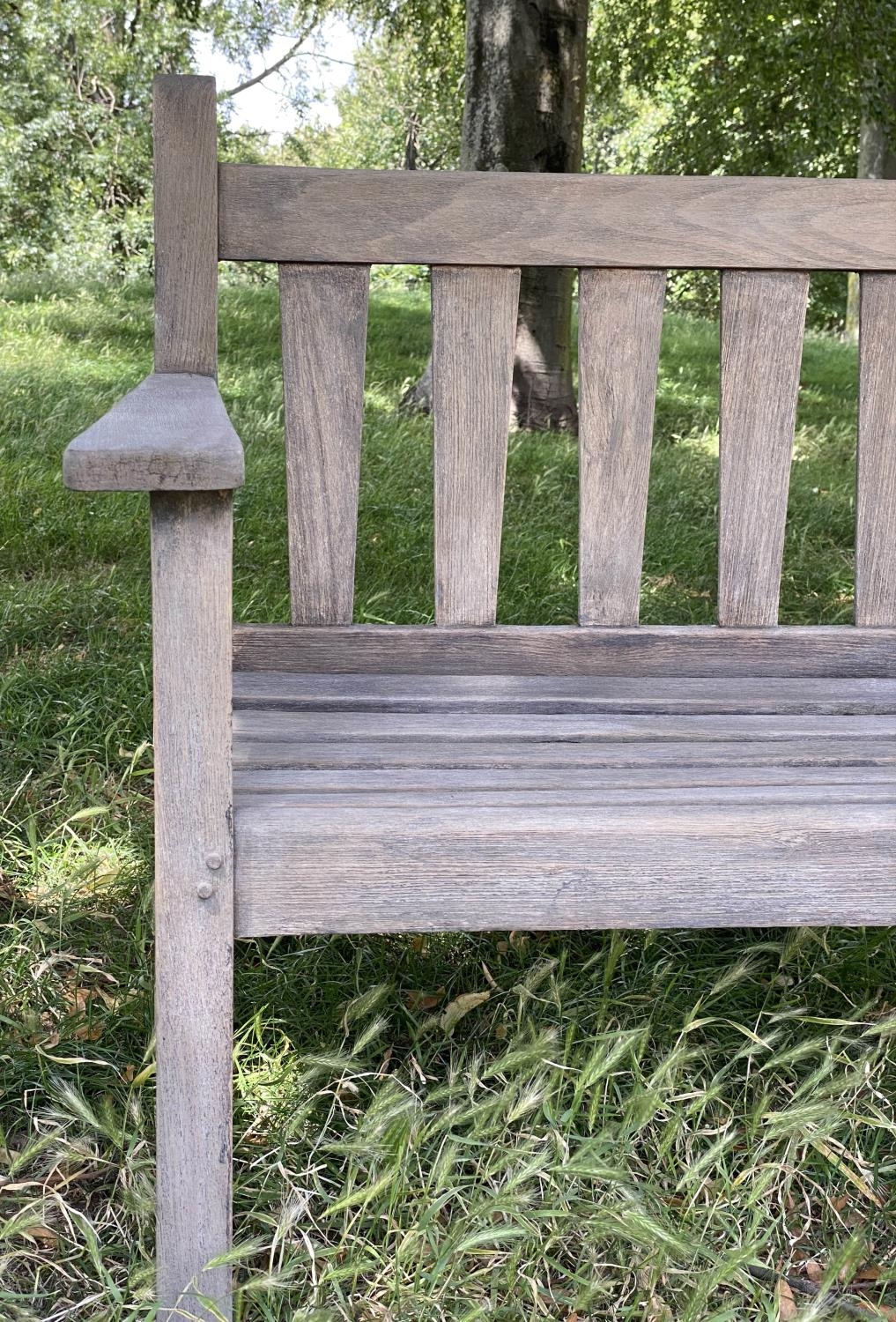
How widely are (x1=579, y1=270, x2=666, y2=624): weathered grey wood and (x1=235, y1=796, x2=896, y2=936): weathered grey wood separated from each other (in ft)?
2.15

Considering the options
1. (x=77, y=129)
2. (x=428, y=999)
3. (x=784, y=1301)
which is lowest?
(x=784, y=1301)

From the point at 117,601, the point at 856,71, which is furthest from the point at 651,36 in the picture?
the point at 117,601

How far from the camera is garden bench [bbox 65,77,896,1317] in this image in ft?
3.71

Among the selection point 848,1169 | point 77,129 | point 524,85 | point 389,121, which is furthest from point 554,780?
point 389,121

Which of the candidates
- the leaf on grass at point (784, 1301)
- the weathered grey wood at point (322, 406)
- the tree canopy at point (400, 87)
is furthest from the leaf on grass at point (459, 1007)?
the tree canopy at point (400, 87)

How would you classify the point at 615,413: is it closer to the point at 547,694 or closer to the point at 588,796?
the point at 547,694

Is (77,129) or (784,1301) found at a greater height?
(77,129)

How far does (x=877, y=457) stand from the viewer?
1.80m

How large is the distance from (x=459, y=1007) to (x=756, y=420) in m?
0.90

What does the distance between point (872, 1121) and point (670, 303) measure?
45.4 feet

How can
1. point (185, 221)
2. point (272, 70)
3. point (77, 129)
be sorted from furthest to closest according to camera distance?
point (272, 70)
point (77, 129)
point (185, 221)

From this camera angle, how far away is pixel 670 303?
14312 mm

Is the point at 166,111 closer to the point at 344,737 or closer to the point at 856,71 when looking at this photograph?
the point at 344,737

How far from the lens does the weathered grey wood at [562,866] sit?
3.74ft
